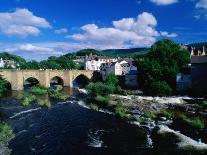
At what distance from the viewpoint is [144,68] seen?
63594 mm

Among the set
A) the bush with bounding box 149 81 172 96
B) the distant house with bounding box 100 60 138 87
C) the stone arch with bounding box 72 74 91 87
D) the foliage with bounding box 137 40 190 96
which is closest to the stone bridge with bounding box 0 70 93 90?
the stone arch with bounding box 72 74 91 87

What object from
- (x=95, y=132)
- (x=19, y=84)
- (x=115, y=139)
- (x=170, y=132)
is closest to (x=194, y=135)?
(x=170, y=132)

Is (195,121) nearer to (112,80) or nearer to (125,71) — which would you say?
(112,80)

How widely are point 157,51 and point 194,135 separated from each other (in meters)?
33.2

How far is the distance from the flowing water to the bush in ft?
49.3

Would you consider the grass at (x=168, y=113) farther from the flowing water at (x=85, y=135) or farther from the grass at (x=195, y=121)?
the flowing water at (x=85, y=135)

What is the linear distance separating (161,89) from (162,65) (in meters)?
6.99

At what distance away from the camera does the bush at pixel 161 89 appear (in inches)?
2251

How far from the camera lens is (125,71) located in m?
81.1

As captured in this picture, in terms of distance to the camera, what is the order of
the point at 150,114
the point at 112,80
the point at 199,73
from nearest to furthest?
1. the point at 150,114
2. the point at 199,73
3. the point at 112,80

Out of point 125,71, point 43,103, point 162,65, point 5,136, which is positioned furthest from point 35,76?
point 5,136

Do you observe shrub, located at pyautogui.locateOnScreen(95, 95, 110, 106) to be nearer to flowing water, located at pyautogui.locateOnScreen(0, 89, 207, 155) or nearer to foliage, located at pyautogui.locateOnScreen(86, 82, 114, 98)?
foliage, located at pyautogui.locateOnScreen(86, 82, 114, 98)

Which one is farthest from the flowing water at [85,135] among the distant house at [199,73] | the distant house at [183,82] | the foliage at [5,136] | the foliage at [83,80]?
the foliage at [83,80]

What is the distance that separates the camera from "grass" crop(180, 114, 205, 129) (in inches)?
1442
